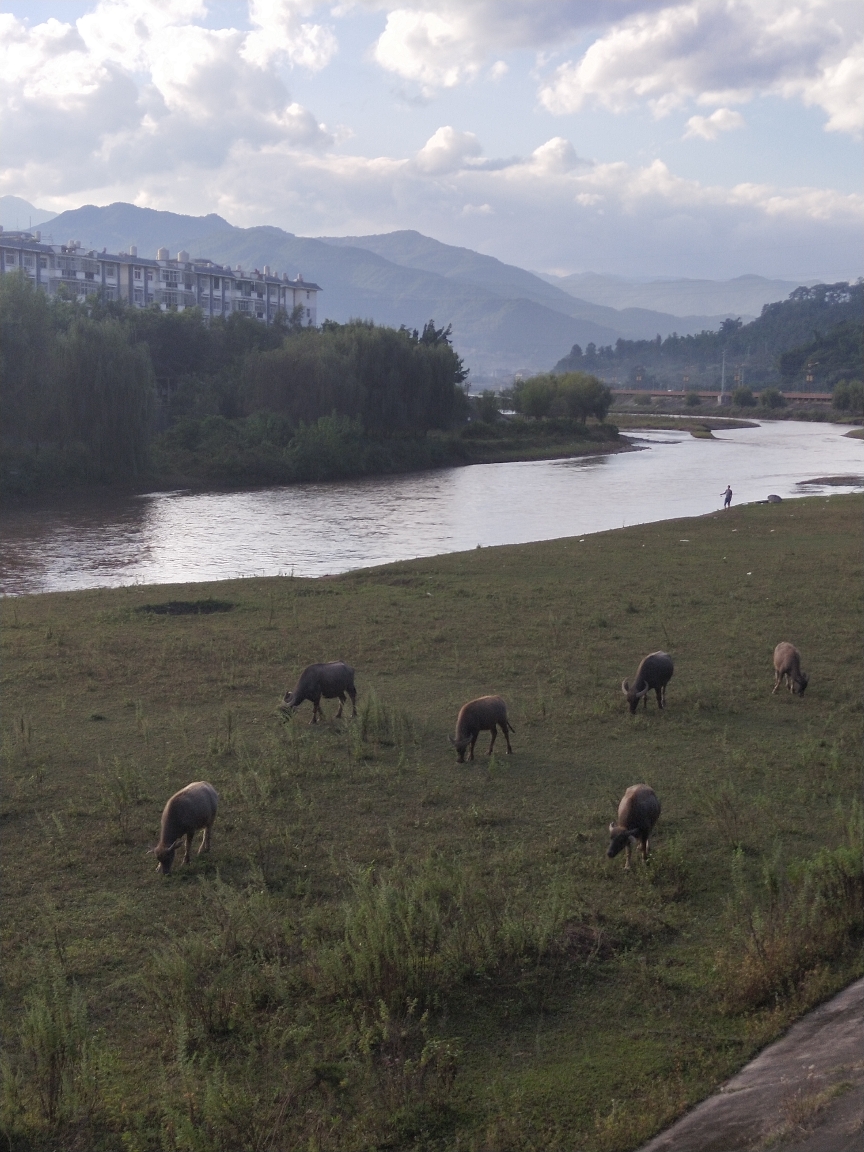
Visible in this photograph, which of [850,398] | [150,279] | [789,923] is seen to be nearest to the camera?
[789,923]

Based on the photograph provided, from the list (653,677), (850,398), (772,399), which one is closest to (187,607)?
(653,677)

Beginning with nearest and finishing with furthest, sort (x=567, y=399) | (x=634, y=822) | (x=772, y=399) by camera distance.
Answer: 1. (x=634, y=822)
2. (x=567, y=399)
3. (x=772, y=399)

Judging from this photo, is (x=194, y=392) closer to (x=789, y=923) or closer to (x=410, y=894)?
(x=410, y=894)

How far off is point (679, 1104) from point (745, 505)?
116 feet

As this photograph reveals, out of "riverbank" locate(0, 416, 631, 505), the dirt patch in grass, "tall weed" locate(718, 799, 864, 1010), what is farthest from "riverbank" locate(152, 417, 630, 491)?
"tall weed" locate(718, 799, 864, 1010)

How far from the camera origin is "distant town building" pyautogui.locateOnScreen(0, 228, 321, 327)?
95875 millimetres

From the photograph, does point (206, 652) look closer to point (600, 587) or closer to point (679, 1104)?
point (600, 587)

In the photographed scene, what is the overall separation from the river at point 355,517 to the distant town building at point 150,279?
146 feet

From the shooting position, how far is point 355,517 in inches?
1658

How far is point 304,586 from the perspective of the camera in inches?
879

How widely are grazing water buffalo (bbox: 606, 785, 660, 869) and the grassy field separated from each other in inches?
8.3

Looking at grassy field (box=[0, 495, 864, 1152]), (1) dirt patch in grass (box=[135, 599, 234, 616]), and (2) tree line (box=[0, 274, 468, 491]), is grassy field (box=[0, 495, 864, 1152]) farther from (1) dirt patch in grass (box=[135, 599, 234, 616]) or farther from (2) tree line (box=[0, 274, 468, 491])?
(2) tree line (box=[0, 274, 468, 491])

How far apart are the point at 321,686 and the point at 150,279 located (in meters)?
101

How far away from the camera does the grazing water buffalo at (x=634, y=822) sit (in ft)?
27.7
